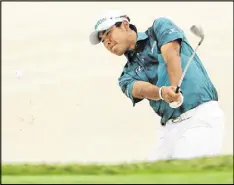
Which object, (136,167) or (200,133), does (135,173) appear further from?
(200,133)

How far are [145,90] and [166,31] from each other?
598 millimetres

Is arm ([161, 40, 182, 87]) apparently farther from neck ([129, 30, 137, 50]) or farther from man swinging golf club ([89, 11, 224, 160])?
neck ([129, 30, 137, 50])

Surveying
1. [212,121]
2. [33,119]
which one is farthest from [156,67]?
[33,119]

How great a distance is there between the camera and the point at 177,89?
548 centimetres

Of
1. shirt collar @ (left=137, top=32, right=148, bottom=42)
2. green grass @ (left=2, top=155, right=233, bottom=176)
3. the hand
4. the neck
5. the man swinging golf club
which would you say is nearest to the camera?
green grass @ (left=2, top=155, right=233, bottom=176)

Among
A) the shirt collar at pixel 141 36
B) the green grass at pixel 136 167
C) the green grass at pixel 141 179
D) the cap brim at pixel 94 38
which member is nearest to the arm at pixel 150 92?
the shirt collar at pixel 141 36

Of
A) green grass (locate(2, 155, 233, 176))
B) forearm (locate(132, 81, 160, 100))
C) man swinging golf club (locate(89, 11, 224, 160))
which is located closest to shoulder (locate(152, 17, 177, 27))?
man swinging golf club (locate(89, 11, 224, 160))

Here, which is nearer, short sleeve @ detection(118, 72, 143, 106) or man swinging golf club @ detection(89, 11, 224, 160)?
man swinging golf club @ detection(89, 11, 224, 160)

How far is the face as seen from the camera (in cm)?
600

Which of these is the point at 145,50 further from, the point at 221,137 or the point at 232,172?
the point at 232,172

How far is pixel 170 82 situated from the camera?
18.6 feet

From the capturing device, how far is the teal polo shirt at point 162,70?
224 inches

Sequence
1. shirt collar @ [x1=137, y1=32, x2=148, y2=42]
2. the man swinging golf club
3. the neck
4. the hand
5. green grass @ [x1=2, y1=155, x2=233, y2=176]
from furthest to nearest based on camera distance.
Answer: the neck, shirt collar @ [x1=137, y1=32, x2=148, y2=42], the man swinging golf club, the hand, green grass @ [x1=2, y1=155, x2=233, y2=176]

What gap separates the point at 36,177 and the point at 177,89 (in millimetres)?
2134
